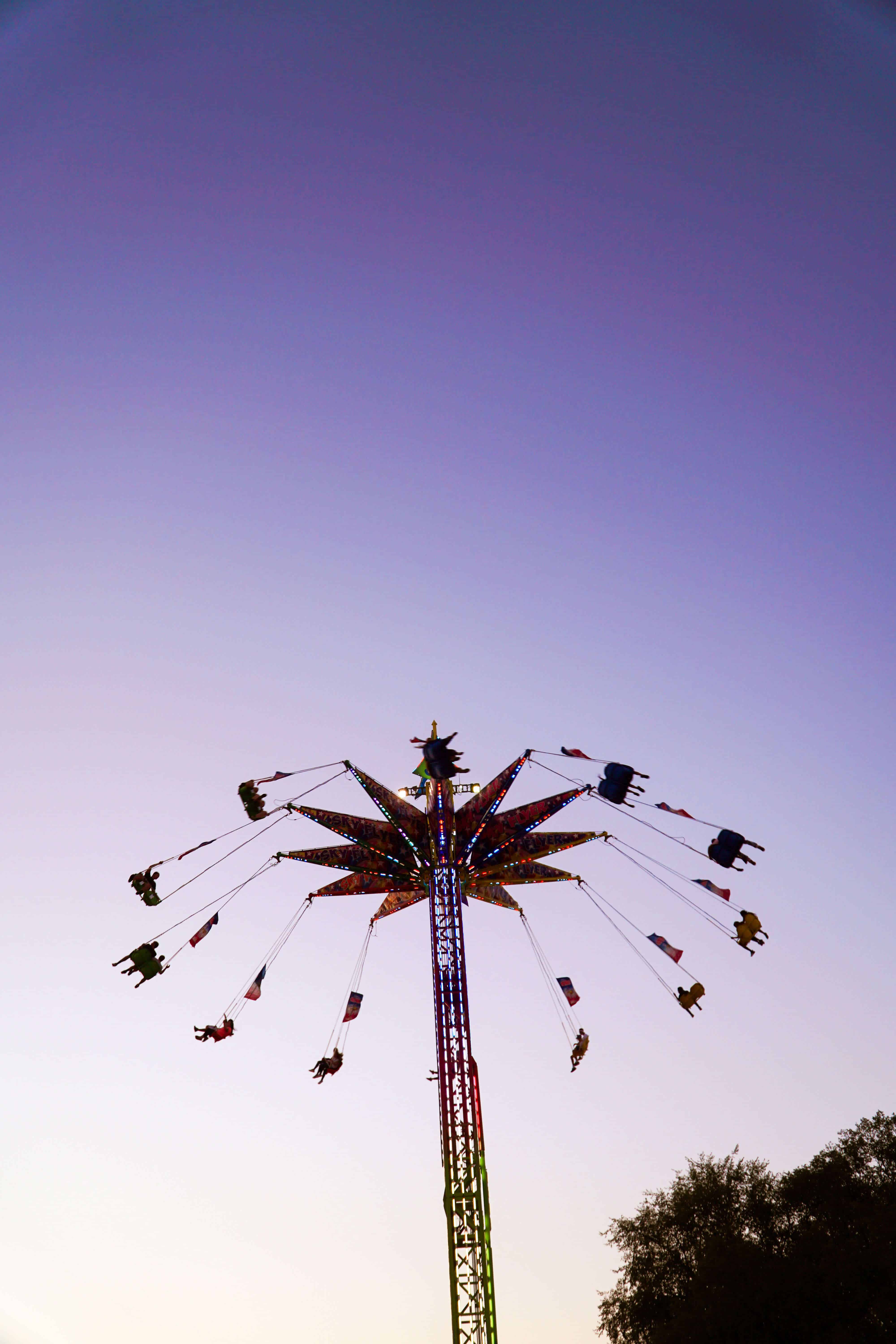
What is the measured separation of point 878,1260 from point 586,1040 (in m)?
11.4

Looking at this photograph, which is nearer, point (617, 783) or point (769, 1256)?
point (617, 783)

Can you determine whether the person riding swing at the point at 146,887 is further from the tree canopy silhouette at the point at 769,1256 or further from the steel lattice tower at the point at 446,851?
the tree canopy silhouette at the point at 769,1256

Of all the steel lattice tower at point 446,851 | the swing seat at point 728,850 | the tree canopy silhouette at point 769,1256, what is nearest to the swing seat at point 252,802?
the steel lattice tower at point 446,851

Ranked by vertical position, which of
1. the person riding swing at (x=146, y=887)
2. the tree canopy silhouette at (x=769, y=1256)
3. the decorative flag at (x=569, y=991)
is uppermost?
the person riding swing at (x=146, y=887)

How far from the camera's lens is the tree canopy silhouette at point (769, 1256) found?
29.1 metres

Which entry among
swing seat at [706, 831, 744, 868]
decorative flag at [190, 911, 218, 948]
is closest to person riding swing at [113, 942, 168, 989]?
decorative flag at [190, 911, 218, 948]

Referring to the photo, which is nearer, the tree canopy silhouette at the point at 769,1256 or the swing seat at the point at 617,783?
the swing seat at the point at 617,783

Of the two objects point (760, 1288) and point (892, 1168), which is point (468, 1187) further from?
point (892, 1168)

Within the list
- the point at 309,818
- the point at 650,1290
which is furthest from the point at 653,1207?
the point at 309,818

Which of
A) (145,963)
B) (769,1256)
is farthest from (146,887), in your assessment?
(769,1256)

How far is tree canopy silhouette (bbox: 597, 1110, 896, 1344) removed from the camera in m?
29.1

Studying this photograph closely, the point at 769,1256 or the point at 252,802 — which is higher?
the point at 252,802

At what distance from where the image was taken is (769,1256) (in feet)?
103

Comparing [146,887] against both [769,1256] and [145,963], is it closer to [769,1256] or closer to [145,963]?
[145,963]
